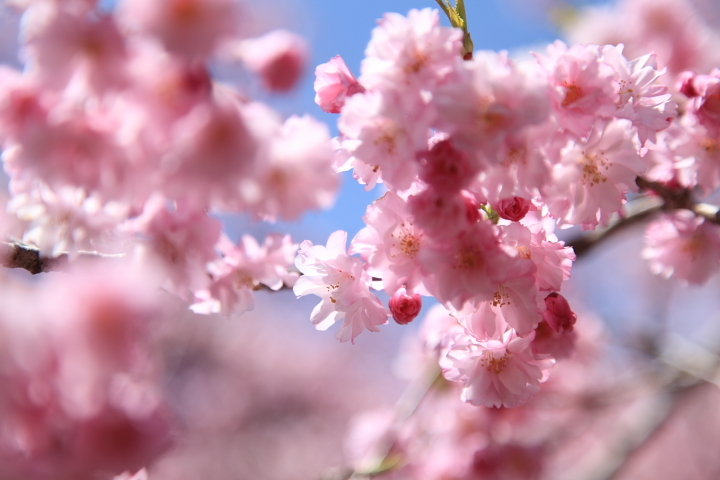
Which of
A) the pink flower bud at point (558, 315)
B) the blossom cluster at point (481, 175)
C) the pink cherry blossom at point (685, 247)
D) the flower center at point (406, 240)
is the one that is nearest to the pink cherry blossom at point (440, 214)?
the blossom cluster at point (481, 175)

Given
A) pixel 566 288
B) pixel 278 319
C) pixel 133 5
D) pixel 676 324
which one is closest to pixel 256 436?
pixel 278 319

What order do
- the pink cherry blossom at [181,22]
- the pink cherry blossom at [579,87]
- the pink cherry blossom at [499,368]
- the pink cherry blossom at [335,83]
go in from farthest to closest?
the pink cherry blossom at [499,368]
the pink cherry blossom at [335,83]
the pink cherry blossom at [579,87]
the pink cherry blossom at [181,22]

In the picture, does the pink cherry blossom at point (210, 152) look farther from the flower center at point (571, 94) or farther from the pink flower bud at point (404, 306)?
the flower center at point (571, 94)

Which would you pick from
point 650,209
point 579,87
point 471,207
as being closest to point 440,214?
point 471,207

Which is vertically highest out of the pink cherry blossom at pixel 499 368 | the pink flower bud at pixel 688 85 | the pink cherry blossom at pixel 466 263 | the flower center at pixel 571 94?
the pink flower bud at pixel 688 85

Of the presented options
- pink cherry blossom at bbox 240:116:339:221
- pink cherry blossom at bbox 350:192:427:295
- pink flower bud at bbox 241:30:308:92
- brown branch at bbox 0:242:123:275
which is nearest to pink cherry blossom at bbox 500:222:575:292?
pink cherry blossom at bbox 350:192:427:295

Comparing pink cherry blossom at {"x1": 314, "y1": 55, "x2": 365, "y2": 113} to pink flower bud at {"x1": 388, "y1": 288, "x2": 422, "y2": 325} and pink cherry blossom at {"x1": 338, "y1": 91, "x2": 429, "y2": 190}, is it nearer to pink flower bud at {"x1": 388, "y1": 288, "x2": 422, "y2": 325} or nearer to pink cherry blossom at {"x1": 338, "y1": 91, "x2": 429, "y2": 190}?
pink cherry blossom at {"x1": 338, "y1": 91, "x2": 429, "y2": 190}
